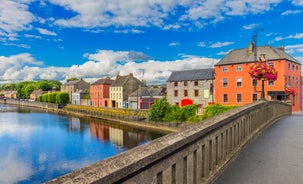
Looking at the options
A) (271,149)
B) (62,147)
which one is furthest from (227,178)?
(62,147)

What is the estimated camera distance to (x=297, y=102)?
118 ft

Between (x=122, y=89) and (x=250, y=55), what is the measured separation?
37.0m

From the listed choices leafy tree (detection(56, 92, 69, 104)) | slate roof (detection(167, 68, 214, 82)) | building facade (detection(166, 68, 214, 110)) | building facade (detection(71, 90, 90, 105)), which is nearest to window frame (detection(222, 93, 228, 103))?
building facade (detection(166, 68, 214, 110))

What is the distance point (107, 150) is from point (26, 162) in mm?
9323

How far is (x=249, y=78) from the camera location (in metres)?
37.3

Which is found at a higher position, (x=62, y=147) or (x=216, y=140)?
(x=216, y=140)

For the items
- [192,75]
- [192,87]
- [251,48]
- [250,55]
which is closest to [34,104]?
[192,75]

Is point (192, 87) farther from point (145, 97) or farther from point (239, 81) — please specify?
point (145, 97)

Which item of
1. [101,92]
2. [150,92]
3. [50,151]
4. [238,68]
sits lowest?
[50,151]

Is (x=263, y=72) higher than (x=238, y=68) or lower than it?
lower

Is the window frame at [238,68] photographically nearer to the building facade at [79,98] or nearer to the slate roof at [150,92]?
the slate roof at [150,92]

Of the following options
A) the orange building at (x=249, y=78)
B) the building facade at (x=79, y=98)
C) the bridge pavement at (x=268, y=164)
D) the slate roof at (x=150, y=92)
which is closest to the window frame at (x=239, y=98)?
the orange building at (x=249, y=78)

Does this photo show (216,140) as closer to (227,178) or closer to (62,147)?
(227,178)

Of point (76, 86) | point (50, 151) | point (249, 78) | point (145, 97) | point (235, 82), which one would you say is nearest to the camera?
point (50, 151)
